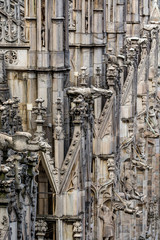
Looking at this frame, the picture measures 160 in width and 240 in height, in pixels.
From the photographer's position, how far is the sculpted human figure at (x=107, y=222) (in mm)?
36625

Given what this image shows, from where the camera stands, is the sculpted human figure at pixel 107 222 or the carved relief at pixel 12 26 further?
the sculpted human figure at pixel 107 222

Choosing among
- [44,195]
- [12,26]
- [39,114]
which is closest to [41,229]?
[44,195]

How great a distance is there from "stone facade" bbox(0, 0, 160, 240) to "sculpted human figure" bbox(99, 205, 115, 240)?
1.3 inches

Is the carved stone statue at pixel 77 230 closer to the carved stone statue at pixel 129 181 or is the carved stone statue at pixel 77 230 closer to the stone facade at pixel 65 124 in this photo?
the stone facade at pixel 65 124

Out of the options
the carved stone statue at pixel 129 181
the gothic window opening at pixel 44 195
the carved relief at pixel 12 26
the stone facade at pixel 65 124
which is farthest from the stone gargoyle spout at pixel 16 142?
the carved stone statue at pixel 129 181

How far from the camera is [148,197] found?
56312 millimetres

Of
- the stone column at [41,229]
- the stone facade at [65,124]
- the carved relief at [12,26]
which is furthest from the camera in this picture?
the carved relief at [12,26]

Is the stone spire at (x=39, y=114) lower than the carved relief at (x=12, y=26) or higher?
lower

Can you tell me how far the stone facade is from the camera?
21.8 m

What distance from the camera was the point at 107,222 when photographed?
36750 millimetres

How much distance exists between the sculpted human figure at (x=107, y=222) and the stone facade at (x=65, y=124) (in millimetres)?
32

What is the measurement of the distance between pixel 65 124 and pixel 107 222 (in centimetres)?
706

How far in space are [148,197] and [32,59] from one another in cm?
2714

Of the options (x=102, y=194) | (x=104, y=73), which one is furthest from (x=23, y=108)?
(x=104, y=73)
